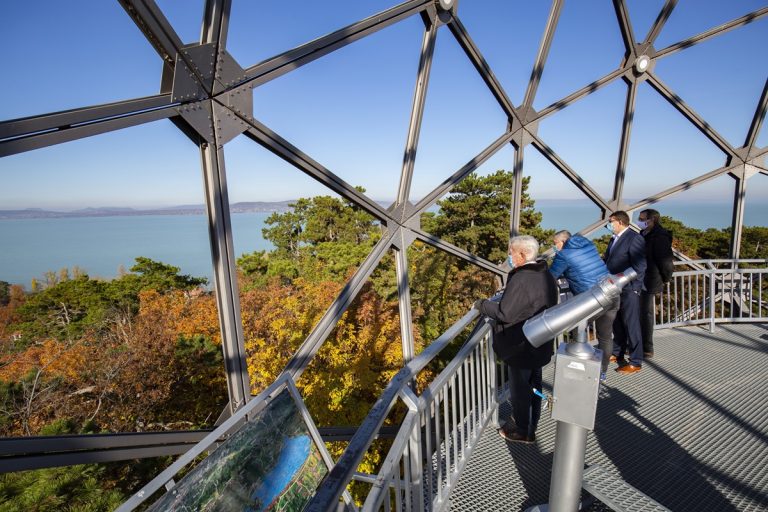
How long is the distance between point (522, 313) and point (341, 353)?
12.8m

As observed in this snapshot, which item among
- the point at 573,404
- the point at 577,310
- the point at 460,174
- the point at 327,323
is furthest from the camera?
the point at 460,174

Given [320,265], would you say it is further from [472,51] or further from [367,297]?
[472,51]

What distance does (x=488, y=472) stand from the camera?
2768 mm

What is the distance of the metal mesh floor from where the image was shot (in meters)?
2.53

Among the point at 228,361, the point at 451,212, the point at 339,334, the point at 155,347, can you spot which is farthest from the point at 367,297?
the point at 228,361

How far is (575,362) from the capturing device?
5.07 ft

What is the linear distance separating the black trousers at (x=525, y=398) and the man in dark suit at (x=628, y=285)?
1836 mm

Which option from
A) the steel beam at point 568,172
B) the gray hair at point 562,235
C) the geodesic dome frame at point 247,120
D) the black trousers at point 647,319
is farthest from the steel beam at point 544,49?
the black trousers at point 647,319

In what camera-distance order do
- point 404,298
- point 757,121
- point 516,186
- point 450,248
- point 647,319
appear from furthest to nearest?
point 757,121, point 516,186, point 450,248, point 647,319, point 404,298

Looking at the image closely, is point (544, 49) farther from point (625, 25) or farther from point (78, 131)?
point (78, 131)

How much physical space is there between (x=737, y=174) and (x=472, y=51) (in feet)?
19.0

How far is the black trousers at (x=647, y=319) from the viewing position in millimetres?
4688

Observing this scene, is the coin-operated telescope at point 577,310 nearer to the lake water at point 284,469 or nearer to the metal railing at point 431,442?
the metal railing at point 431,442

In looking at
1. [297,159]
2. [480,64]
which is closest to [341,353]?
[480,64]
